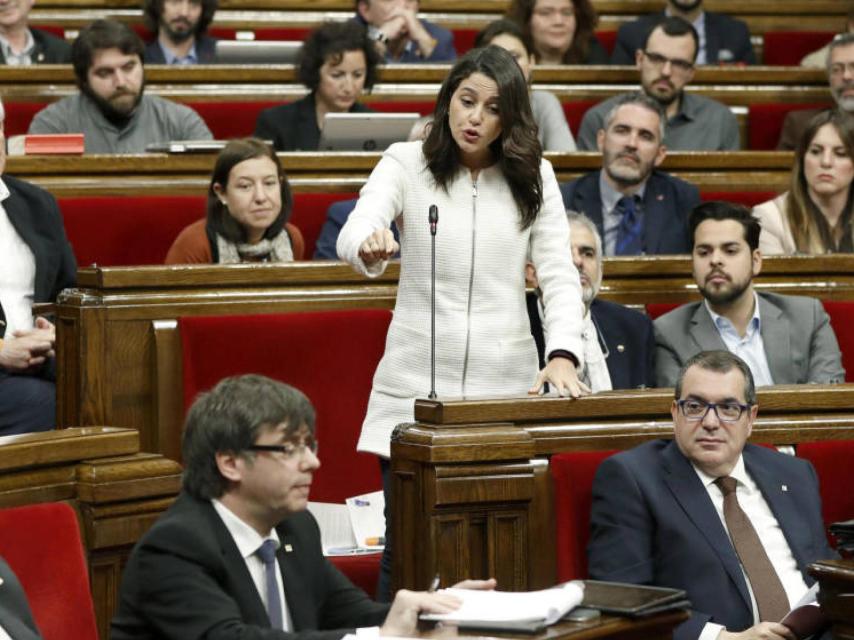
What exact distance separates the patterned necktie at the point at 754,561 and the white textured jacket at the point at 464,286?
238 mm

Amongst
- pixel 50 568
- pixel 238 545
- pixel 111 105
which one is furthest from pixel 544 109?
pixel 238 545

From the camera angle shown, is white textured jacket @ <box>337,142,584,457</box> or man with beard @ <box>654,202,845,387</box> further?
man with beard @ <box>654,202,845,387</box>

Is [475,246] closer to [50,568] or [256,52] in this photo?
[50,568]

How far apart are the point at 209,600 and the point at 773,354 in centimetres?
128

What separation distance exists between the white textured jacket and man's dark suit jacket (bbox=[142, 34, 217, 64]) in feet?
6.04

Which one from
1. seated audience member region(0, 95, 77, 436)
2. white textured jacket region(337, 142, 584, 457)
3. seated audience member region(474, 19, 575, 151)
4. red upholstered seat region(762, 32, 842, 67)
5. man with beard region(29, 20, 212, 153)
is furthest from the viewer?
red upholstered seat region(762, 32, 842, 67)

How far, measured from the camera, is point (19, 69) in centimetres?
304

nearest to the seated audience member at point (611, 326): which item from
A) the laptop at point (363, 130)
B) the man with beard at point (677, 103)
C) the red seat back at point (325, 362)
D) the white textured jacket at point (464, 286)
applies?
the red seat back at point (325, 362)

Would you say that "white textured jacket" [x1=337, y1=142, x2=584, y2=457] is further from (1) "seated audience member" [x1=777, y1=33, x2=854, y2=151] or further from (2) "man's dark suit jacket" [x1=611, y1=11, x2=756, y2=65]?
(2) "man's dark suit jacket" [x1=611, y1=11, x2=756, y2=65]

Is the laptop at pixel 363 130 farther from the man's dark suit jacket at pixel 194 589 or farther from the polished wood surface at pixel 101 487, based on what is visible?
the man's dark suit jacket at pixel 194 589

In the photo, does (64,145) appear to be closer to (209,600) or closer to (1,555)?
(1,555)

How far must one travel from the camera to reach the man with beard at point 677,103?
10.3 ft

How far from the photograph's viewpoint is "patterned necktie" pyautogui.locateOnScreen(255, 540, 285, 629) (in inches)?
49.5

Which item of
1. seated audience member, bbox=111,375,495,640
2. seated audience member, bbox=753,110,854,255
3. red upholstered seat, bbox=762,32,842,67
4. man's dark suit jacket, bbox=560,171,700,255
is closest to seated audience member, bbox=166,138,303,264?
man's dark suit jacket, bbox=560,171,700,255
